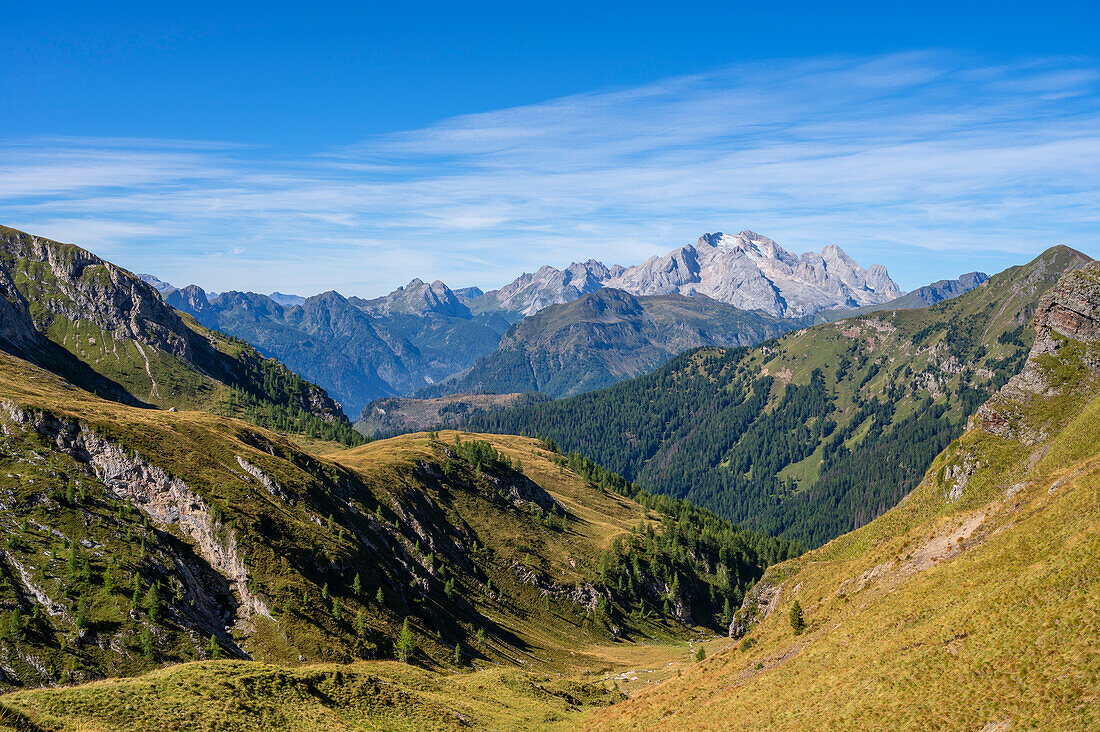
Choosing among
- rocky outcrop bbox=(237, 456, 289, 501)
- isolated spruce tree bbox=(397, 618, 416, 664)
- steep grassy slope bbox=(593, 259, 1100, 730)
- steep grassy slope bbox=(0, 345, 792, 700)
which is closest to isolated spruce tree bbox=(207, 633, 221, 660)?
steep grassy slope bbox=(0, 345, 792, 700)

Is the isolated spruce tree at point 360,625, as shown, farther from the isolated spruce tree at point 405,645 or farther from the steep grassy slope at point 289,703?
the steep grassy slope at point 289,703

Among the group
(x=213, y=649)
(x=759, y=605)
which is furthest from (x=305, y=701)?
(x=759, y=605)

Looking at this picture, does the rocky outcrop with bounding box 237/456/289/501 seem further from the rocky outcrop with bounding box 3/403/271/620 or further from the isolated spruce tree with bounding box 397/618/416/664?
the isolated spruce tree with bounding box 397/618/416/664

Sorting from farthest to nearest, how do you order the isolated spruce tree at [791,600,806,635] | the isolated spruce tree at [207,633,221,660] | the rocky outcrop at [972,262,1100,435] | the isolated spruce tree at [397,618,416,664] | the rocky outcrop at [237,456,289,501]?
the rocky outcrop at [972,262,1100,435] < the rocky outcrop at [237,456,289,501] < the isolated spruce tree at [397,618,416,664] < the isolated spruce tree at [207,633,221,660] < the isolated spruce tree at [791,600,806,635]

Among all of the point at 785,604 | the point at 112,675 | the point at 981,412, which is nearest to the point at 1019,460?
the point at 981,412

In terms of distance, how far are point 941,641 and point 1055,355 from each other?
5987 inches

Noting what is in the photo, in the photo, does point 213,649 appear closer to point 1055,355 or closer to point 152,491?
point 152,491

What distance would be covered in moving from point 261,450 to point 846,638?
423ft

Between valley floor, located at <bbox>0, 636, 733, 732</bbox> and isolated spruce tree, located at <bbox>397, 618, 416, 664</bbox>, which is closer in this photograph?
valley floor, located at <bbox>0, 636, 733, 732</bbox>

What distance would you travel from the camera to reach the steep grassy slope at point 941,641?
4153 centimetres

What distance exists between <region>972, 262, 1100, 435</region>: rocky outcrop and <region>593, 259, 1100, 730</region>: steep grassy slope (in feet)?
269

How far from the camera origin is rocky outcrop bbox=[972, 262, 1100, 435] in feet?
499

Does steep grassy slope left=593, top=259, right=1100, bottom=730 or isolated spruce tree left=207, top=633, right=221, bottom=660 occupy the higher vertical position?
steep grassy slope left=593, top=259, right=1100, bottom=730

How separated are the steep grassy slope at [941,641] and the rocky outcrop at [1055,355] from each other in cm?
8198
